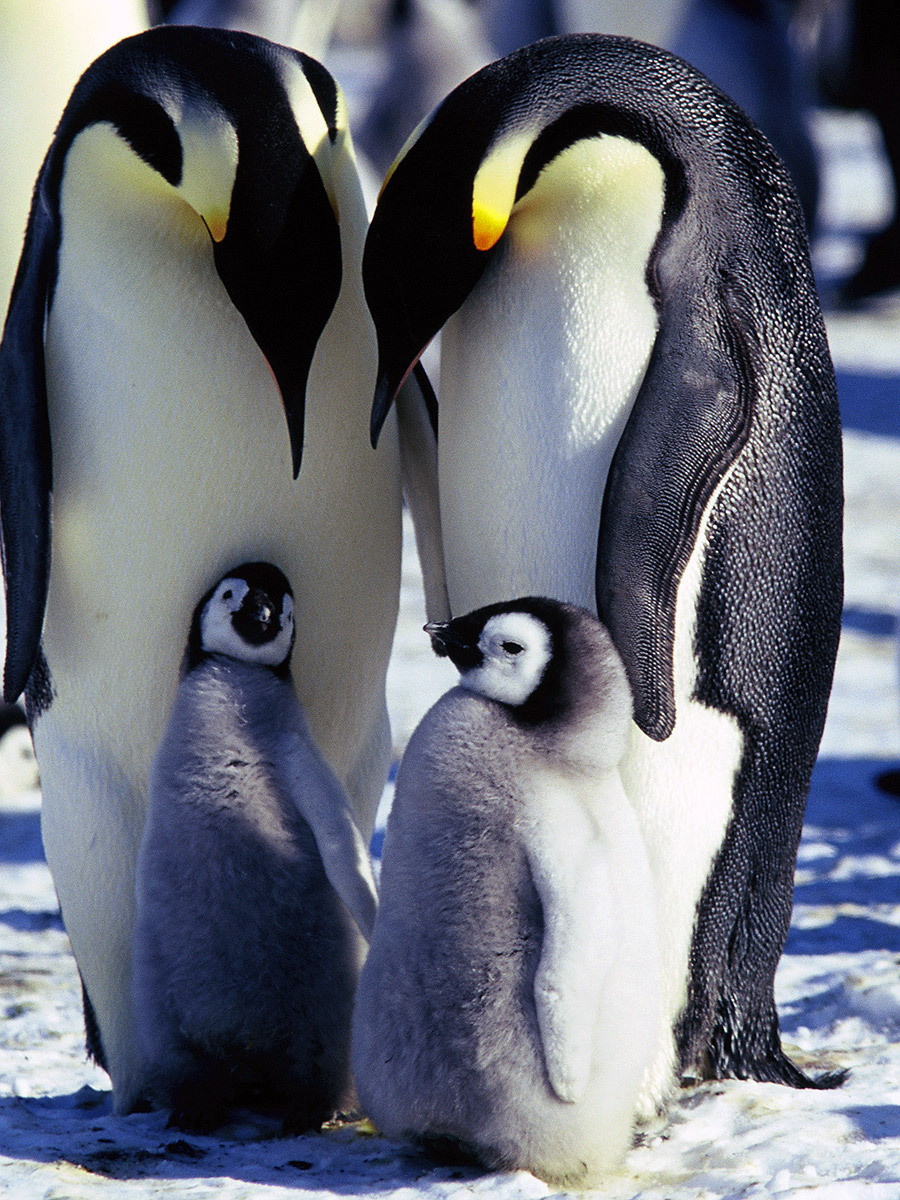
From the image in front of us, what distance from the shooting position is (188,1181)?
1.77 m

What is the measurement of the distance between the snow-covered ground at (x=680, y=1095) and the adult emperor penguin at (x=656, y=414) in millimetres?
170

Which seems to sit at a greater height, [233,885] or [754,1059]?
[233,885]

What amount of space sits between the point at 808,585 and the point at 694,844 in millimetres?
348

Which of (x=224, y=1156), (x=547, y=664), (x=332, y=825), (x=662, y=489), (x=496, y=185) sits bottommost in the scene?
(x=224, y=1156)

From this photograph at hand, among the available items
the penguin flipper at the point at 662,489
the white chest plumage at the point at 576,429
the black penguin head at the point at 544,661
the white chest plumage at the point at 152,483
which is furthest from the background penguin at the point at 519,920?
the white chest plumage at the point at 152,483

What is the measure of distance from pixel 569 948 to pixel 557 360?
680 millimetres

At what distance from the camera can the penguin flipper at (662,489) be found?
6.21 feet

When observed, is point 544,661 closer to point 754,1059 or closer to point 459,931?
point 459,931

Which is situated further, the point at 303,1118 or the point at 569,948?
the point at 303,1118

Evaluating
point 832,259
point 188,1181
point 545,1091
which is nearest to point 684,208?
point 545,1091

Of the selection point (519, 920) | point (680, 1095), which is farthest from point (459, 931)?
point (680, 1095)

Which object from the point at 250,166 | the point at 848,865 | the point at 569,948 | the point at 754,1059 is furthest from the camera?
the point at 848,865

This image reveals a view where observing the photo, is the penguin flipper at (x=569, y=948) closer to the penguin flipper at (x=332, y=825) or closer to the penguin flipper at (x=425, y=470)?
the penguin flipper at (x=332, y=825)

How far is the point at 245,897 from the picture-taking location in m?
1.91
